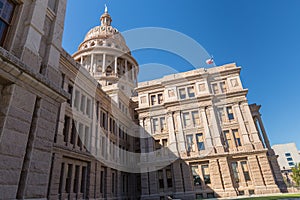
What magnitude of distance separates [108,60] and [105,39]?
6.87m

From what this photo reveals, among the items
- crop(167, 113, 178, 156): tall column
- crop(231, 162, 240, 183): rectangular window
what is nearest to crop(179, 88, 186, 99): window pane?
crop(167, 113, 178, 156): tall column

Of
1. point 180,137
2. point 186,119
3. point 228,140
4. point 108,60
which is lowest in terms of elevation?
point 228,140

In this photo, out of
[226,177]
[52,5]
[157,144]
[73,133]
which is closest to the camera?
[52,5]

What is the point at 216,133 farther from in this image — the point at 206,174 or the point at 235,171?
the point at 206,174

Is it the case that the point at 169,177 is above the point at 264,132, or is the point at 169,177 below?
below

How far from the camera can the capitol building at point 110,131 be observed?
6902mm

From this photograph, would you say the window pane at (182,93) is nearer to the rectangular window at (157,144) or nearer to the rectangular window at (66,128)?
the rectangular window at (157,144)

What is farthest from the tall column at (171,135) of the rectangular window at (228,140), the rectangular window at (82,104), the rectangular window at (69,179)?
the rectangular window at (69,179)

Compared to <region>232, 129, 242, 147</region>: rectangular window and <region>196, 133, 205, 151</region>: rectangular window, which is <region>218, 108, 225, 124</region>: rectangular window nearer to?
<region>232, 129, 242, 147</region>: rectangular window

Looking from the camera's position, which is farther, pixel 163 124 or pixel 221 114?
pixel 163 124

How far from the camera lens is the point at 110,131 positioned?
2608cm

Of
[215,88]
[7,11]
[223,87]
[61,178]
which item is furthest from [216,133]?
[7,11]

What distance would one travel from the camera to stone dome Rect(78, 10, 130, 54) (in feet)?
166

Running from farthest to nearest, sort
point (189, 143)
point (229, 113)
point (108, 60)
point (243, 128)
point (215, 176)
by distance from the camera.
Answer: point (108, 60) < point (229, 113) < point (189, 143) < point (243, 128) < point (215, 176)
